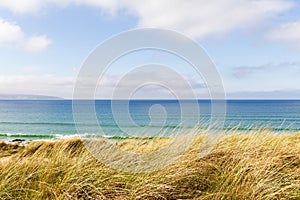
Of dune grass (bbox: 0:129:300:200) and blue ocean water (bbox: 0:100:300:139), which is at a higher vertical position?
dune grass (bbox: 0:129:300:200)

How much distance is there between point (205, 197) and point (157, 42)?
2910mm

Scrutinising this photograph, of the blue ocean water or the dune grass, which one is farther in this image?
the blue ocean water

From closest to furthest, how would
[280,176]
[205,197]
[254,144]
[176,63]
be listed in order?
[205,197], [280,176], [254,144], [176,63]

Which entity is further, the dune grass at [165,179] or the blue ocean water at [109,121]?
the blue ocean water at [109,121]

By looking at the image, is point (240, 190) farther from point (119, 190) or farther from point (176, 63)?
point (176, 63)

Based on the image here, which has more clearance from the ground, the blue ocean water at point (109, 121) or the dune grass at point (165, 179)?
the dune grass at point (165, 179)

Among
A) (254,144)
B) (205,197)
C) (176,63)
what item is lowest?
(205,197)

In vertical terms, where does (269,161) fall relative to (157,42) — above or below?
below

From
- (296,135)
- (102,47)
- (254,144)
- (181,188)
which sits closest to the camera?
(181,188)

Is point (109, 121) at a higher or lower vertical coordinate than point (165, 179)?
lower

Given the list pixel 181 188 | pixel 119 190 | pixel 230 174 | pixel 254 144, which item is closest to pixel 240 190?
pixel 230 174

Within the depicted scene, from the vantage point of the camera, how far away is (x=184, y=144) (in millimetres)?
4062

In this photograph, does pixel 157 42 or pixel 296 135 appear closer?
pixel 157 42

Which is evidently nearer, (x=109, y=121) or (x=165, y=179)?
(x=165, y=179)
